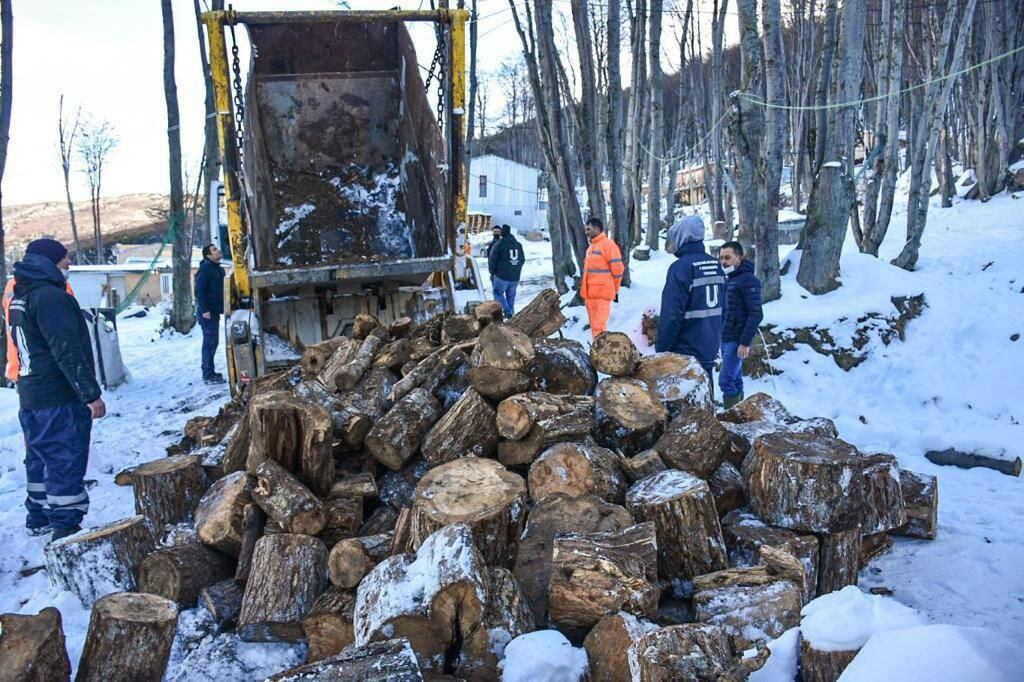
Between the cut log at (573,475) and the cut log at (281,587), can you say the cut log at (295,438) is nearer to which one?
the cut log at (281,587)

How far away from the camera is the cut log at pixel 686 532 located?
281 centimetres

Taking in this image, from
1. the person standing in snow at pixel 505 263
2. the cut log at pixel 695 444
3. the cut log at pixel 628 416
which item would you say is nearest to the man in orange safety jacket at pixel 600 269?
the person standing in snow at pixel 505 263

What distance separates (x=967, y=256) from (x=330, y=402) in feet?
38.5

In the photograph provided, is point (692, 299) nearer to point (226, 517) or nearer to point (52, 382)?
point (226, 517)

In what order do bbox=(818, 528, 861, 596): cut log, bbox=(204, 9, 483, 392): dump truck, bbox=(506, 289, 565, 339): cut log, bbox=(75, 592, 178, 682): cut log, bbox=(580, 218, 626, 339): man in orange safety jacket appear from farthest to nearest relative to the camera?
bbox=(580, 218, 626, 339): man in orange safety jacket → bbox=(204, 9, 483, 392): dump truck → bbox=(506, 289, 565, 339): cut log → bbox=(818, 528, 861, 596): cut log → bbox=(75, 592, 178, 682): cut log

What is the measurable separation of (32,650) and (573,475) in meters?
2.11

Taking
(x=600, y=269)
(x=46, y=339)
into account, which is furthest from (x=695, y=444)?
(x=600, y=269)

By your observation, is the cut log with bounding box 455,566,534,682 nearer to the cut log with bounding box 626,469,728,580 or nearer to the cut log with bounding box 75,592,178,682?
the cut log with bounding box 626,469,728,580

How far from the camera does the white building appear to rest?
134 feet

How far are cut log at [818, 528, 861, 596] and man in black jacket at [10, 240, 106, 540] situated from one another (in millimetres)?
3985

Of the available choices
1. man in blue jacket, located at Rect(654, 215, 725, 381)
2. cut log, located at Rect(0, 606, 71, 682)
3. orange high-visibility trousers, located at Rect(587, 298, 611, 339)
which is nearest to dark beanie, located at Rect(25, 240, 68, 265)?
cut log, located at Rect(0, 606, 71, 682)

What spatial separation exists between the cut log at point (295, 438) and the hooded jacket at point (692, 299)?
8.86 feet

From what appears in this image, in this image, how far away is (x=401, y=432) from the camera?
3.46m

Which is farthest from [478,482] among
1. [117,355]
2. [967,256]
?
[967,256]
